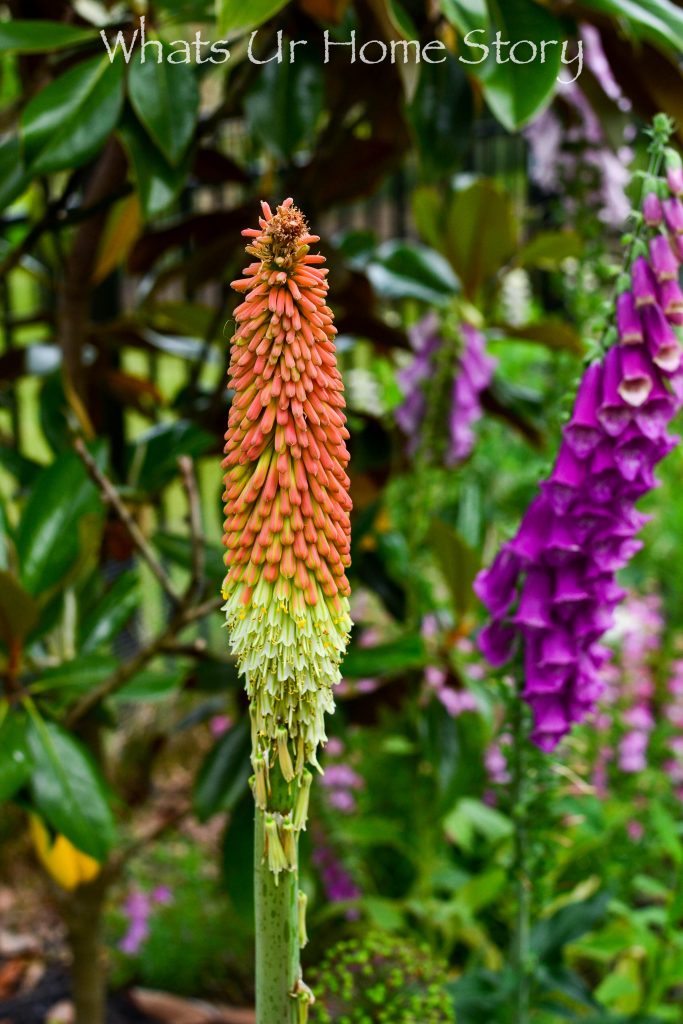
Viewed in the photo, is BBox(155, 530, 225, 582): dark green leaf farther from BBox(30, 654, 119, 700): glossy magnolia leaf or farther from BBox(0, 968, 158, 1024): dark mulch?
BBox(0, 968, 158, 1024): dark mulch

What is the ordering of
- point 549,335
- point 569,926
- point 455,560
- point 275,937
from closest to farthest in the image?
point 275,937, point 569,926, point 455,560, point 549,335

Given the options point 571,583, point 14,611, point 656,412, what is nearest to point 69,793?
point 14,611

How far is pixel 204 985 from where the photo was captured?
1830 millimetres

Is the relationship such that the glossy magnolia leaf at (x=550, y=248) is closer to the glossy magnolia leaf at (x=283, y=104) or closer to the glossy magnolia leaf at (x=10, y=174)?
the glossy magnolia leaf at (x=283, y=104)

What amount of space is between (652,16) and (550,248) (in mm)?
586

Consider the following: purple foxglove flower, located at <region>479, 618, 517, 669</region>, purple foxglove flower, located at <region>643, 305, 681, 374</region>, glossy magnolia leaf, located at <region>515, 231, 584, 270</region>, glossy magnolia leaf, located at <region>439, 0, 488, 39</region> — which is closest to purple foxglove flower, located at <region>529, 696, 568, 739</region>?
purple foxglove flower, located at <region>479, 618, 517, 669</region>

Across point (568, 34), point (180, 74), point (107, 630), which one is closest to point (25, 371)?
point (107, 630)

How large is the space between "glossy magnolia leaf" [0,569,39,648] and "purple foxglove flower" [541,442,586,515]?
0.43m

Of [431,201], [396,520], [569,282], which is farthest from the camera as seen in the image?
[396,520]

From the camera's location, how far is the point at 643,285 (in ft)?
2.05

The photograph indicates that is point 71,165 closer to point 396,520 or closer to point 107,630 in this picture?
point 107,630

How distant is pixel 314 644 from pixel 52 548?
541mm

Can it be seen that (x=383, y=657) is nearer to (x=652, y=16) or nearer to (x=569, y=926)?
(x=569, y=926)

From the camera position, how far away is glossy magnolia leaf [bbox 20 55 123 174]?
2.69 feet
